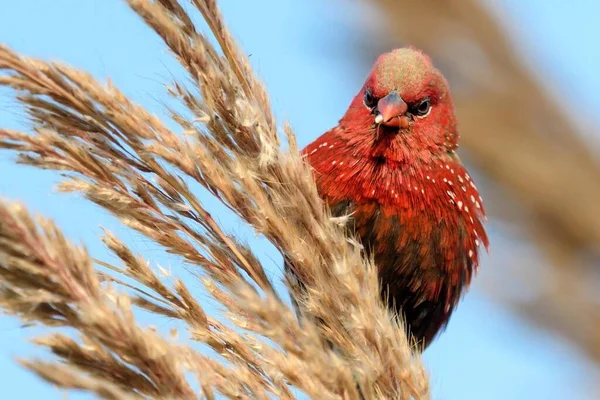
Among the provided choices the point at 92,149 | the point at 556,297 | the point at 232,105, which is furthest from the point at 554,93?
the point at 92,149

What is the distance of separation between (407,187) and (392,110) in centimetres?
26

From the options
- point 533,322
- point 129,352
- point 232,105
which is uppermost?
point 533,322

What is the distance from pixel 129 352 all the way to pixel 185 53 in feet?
2.06

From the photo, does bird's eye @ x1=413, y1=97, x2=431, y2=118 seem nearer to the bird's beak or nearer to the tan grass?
the bird's beak

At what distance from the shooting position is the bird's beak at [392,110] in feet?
10.0

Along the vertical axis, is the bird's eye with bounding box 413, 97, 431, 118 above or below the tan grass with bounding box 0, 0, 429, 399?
above

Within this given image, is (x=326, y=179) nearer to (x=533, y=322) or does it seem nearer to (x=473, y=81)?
(x=473, y=81)

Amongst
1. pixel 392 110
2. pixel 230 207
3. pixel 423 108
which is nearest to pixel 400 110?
pixel 392 110

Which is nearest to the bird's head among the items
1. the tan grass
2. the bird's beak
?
the bird's beak

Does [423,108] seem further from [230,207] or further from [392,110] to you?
[230,207]

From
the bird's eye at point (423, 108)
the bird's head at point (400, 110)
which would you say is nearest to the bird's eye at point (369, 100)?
the bird's head at point (400, 110)

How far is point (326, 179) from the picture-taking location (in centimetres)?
302

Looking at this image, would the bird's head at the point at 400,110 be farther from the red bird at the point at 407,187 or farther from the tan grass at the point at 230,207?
the tan grass at the point at 230,207

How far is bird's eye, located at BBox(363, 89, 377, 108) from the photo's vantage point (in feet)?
10.4
